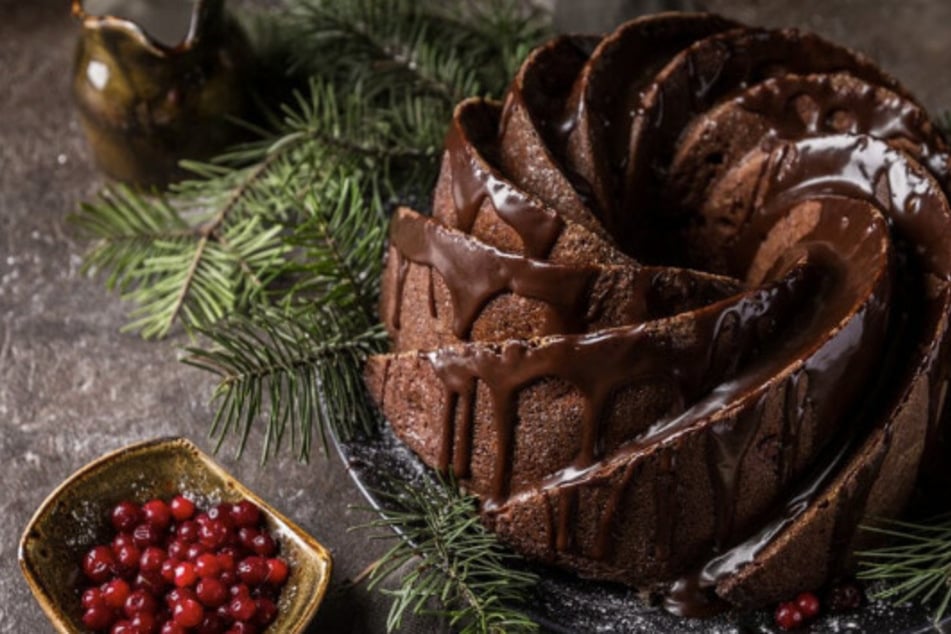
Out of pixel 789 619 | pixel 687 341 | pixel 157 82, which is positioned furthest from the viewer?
pixel 157 82

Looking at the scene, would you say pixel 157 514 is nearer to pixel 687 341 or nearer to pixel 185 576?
pixel 185 576

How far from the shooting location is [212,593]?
2307 mm

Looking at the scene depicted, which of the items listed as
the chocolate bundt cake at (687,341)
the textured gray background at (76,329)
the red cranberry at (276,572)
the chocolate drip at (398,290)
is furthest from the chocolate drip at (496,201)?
the red cranberry at (276,572)

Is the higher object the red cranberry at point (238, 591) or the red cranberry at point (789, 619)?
the red cranberry at point (789, 619)

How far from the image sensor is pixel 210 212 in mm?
3086

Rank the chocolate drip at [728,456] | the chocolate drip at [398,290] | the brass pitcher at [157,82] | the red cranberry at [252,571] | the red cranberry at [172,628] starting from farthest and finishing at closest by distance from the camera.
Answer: the brass pitcher at [157,82] → the chocolate drip at [398,290] → the red cranberry at [252,571] → the red cranberry at [172,628] → the chocolate drip at [728,456]

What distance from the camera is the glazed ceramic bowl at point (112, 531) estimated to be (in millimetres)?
2314

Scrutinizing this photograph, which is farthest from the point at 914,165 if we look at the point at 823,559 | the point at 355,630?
the point at 355,630

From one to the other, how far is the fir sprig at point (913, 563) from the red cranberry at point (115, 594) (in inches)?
46.9

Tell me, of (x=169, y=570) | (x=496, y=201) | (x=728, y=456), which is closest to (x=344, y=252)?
(x=496, y=201)

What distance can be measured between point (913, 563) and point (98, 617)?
4.37 feet

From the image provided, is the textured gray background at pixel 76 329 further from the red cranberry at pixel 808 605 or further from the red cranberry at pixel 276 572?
the red cranberry at pixel 808 605

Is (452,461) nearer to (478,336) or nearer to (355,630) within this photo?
(478,336)

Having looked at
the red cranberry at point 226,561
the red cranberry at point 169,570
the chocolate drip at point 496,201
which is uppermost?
the chocolate drip at point 496,201
